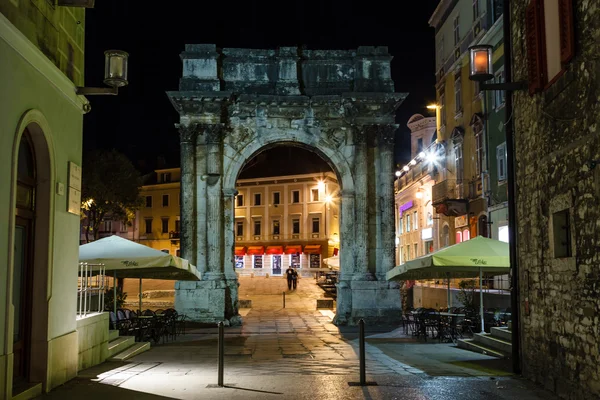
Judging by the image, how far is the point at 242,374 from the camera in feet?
40.2

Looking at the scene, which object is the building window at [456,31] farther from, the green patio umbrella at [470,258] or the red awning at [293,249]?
the red awning at [293,249]

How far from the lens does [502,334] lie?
14648 mm

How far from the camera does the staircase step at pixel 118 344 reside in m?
14.1

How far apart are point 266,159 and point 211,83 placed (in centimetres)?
4150

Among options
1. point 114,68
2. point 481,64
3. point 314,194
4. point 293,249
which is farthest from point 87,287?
point 314,194

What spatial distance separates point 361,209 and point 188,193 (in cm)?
625

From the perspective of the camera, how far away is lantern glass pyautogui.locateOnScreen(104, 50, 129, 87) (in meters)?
11.2

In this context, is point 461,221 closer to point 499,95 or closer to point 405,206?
point 499,95

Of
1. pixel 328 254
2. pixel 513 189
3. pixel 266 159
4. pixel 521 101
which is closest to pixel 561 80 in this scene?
pixel 521 101

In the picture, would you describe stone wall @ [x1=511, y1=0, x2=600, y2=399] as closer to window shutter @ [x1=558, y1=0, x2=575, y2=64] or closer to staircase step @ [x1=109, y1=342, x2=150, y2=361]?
window shutter @ [x1=558, y1=0, x2=575, y2=64]

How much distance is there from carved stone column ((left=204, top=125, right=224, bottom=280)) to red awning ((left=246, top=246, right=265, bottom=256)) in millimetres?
38660

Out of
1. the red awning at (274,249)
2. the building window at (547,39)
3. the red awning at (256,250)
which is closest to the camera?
the building window at (547,39)

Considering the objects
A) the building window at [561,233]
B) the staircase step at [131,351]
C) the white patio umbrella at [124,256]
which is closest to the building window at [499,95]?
the white patio umbrella at [124,256]

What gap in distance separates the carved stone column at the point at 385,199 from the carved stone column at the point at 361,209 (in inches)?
18.7
